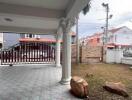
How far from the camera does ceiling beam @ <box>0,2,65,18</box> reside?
5402 millimetres

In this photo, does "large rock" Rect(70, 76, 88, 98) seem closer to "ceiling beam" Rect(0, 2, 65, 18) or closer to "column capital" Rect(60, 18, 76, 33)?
"column capital" Rect(60, 18, 76, 33)

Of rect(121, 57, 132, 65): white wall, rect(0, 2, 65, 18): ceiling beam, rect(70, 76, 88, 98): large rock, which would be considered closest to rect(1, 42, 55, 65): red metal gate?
rect(121, 57, 132, 65): white wall

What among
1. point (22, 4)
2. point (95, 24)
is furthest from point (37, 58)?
point (95, 24)

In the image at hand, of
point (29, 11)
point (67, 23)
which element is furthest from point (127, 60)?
point (29, 11)

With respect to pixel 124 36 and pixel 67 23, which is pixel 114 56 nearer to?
pixel 67 23

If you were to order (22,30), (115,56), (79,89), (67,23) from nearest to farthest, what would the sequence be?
1. (79,89)
2. (67,23)
3. (22,30)
4. (115,56)

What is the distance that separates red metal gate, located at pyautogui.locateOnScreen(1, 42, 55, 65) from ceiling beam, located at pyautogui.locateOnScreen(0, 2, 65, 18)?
764 centimetres

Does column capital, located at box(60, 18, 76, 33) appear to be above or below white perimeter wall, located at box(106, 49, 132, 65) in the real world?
above

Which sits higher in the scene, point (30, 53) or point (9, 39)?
point (9, 39)

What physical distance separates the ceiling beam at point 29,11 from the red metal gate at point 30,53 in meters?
7.64

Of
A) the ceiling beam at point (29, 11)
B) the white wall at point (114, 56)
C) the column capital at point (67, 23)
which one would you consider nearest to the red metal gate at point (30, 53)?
the white wall at point (114, 56)

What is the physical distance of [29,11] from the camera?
5.72 m

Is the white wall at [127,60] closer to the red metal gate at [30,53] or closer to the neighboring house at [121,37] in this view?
the red metal gate at [30,53]

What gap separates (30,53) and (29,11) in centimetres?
849
